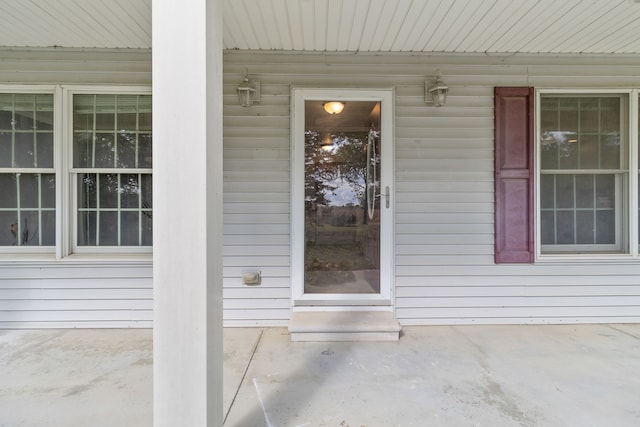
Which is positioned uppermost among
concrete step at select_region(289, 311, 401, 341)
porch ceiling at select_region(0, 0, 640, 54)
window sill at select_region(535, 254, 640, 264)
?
porch ceiling at select_region(0, 0, 640, 54)

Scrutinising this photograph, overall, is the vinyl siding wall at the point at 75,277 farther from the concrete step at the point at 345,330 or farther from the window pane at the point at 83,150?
the concrete step at the point at 345,330

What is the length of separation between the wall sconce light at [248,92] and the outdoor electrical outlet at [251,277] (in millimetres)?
1579

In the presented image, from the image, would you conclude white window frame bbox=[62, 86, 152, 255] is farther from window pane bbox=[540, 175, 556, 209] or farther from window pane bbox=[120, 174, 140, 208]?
window pane bbox=[540, 175, 556, 209]

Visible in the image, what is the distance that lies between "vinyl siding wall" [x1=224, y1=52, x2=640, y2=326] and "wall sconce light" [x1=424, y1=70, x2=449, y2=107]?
0.06 m

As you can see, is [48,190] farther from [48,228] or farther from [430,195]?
[430,195]

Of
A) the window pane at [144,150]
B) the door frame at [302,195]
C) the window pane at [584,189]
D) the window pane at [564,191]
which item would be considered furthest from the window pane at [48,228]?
the window pane at [584,189]

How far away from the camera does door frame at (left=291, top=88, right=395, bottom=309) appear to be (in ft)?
10.3

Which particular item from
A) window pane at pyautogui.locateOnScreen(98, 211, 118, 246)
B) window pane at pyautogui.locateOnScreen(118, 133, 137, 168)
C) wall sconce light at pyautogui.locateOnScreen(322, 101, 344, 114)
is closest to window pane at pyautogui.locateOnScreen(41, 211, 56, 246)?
window pane at pyautogui.locateOnScreen(98, 211, 118, 246)

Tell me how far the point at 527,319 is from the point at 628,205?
1483 millimetres

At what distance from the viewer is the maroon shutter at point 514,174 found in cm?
318

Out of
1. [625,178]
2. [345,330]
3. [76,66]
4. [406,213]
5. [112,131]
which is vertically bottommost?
[345,330]

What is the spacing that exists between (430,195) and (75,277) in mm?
3466

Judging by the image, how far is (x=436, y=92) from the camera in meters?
3.13

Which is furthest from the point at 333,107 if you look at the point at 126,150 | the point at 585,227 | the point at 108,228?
the point at 585,227
